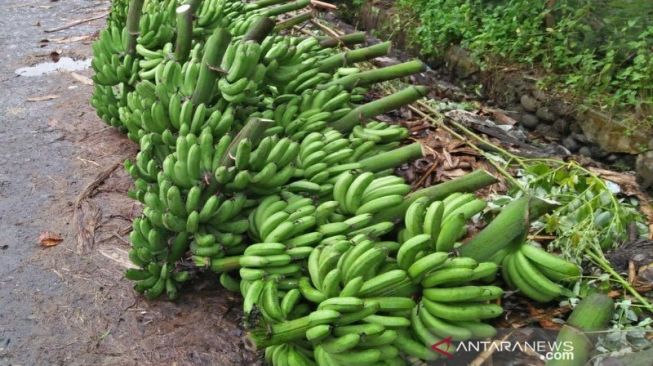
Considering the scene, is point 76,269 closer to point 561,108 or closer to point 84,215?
point 84,215

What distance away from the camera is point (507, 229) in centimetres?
208

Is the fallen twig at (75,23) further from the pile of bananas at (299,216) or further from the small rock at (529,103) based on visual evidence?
the small rock at (529,103)

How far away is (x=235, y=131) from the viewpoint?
2562mm

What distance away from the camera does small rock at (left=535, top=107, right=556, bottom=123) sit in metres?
4.91

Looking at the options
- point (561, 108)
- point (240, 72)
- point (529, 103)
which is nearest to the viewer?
point (240, 72)

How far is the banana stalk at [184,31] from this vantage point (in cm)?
280

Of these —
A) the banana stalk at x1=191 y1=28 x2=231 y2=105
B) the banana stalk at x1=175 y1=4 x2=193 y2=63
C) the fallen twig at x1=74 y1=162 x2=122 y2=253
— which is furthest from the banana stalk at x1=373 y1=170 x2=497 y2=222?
the fallen twig at x1=74 y1=162 x2=122 y2=253

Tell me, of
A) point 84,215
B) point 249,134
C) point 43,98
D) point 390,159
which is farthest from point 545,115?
point 43,98

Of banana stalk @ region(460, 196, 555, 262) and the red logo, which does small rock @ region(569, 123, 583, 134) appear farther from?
the red logo

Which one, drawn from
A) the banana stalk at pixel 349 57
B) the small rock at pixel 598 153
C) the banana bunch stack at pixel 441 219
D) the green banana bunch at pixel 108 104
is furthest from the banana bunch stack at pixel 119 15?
the small rock at pixel 598 153

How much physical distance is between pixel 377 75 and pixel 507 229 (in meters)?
1.37

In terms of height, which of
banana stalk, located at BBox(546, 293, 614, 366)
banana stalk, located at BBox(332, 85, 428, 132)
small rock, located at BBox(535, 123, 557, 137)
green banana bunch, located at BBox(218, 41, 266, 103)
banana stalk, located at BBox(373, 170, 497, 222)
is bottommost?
small rock, located at BBox(535, 123, 557, 137)

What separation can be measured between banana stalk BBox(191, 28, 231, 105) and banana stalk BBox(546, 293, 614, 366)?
5.52 ft

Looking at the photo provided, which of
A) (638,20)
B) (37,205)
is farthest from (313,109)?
(638,20)
